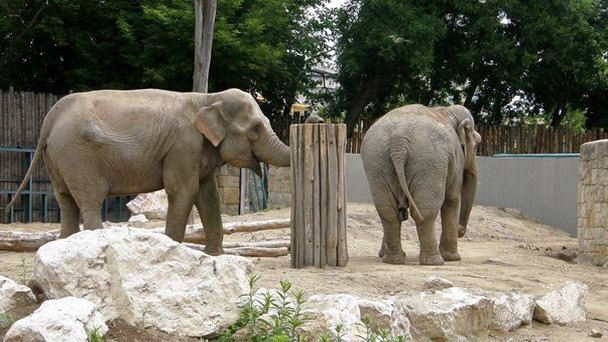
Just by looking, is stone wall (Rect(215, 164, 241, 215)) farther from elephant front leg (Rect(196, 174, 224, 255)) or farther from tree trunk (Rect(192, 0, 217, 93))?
elephant front leg (Rect(196, 174, 224, 255))

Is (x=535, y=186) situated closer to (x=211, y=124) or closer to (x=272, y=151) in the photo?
(x=272, y=151)

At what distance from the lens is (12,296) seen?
20.5ft

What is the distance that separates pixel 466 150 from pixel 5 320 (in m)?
7.04

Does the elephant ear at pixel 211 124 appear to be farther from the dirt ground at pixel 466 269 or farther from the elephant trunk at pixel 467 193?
the elephant trunk at pixel 467 193

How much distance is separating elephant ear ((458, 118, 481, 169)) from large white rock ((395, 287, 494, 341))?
11.8 feet

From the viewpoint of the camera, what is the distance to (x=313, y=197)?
9.36 meters

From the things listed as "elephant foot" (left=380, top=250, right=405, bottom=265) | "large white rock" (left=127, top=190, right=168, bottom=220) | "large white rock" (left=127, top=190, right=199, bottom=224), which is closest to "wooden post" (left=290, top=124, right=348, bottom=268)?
"elephant foot" (left=380, top=250, right=405, bottom=265)

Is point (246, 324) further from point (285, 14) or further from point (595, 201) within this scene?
point (285, 14)

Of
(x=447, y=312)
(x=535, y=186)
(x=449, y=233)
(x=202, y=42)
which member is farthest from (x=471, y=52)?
(x=447, y=312)

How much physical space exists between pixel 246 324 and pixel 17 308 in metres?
1.46

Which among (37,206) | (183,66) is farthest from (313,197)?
(183,66)

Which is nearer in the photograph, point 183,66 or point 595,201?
point 595,201

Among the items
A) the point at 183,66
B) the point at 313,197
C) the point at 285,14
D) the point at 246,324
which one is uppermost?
the point at 285,14

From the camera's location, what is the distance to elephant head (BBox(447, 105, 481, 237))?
1168 cm
